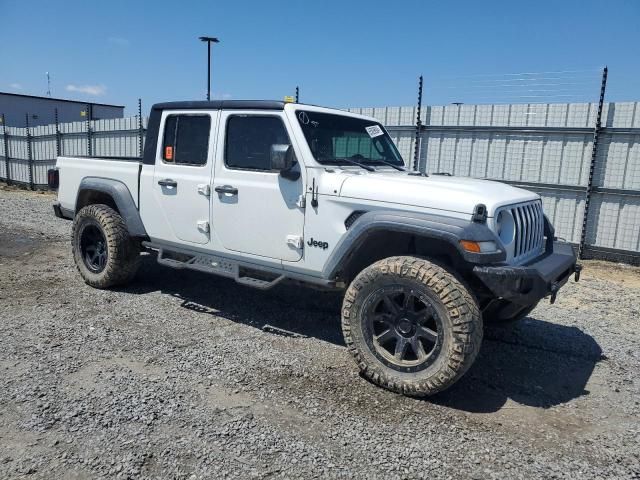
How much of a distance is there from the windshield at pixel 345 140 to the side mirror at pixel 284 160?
0.21m

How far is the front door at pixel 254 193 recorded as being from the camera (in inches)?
164

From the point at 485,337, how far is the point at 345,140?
7.57 feet

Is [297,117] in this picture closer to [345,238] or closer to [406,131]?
[345,238]

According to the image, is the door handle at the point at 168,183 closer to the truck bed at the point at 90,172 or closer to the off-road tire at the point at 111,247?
the truck bed at the point at 90,172

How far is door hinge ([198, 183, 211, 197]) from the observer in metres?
4.66

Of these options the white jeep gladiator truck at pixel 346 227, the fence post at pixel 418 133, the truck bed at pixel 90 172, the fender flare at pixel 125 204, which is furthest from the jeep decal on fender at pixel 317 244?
the fence post at pixel 418 133

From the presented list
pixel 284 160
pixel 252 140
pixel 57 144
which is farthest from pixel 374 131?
pixel 57 144

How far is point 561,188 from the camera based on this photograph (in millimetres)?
8586

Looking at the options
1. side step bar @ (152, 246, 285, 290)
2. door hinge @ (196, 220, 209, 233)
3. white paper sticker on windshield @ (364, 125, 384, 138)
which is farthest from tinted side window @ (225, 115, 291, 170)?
white paper sticker on windshield @ (364, 125, 384, 138)

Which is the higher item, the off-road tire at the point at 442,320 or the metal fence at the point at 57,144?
the metal fence at the point at 57,144

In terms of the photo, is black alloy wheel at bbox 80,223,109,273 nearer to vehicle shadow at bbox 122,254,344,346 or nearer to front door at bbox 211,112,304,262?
vehicle shadow at bbox 122,254,344,346

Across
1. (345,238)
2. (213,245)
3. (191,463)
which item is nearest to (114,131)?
(213,245)

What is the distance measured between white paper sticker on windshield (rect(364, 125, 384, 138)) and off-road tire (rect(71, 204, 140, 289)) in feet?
9.23

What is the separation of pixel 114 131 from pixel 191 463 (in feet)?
47.0
